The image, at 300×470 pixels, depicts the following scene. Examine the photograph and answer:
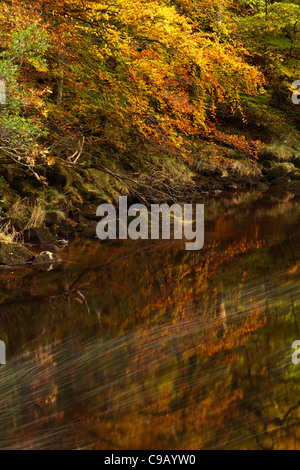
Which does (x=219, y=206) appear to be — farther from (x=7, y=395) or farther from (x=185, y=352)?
(x=7, y=395)

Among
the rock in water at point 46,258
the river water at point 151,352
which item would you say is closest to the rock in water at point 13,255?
the rock in water at point 46,258

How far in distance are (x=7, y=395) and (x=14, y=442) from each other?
2.22 feet

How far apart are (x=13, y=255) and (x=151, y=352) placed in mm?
4023

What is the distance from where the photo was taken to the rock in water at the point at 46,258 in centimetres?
834

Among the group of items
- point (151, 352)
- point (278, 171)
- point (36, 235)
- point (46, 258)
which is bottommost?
point (151, 352)

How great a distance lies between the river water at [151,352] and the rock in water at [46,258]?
0.23m

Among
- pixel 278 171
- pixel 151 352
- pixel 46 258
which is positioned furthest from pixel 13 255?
pixel 278 171

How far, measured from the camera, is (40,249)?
9297 mm

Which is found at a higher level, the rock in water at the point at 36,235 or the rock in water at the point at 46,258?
the rock in water at the point at 36,235

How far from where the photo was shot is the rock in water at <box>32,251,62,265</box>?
8342mm

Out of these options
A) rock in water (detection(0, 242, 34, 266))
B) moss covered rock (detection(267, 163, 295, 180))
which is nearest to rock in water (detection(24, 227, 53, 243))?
rock in water (detection(0, 242, 34, 266))

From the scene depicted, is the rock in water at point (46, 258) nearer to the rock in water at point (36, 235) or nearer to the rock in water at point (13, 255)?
the rock in water at point (13, 255)

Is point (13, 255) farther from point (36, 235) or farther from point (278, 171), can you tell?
point (278, 171)

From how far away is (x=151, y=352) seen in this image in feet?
16.6
